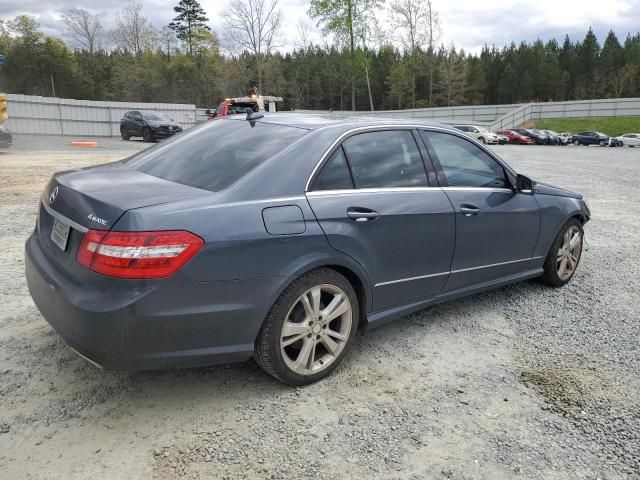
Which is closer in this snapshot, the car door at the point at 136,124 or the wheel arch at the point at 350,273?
the wheel arch at the point at 350,273

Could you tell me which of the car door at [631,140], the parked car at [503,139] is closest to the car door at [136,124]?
the parked car at [503,139]

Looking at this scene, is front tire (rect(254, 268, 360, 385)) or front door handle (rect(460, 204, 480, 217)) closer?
front tire (rect(254, 268, 360, 385))

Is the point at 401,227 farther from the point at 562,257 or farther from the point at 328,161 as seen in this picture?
the point at 562,257

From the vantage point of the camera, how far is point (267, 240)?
8.88ft

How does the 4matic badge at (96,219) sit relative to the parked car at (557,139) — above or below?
above

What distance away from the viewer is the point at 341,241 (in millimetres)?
3016

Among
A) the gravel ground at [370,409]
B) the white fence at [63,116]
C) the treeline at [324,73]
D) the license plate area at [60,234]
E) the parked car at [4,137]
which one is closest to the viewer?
the gravel ground at [370,409]

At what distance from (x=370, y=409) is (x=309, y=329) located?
55 cm

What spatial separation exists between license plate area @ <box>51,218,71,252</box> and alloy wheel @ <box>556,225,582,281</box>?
13.3 ft

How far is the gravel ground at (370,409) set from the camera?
2.42m

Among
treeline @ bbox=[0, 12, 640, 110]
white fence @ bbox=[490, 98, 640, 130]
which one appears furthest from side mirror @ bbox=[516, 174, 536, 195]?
treeline @ bbox=[0, 12, 640, 110]

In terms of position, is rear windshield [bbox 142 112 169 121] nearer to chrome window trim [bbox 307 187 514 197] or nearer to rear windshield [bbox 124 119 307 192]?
rear windshield [bbox 124 119 307 192]

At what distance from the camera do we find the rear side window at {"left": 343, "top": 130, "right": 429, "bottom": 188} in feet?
10.9

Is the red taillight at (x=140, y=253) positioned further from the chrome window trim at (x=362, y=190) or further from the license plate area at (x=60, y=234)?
the chrome window trim at (x=362, y=190)
